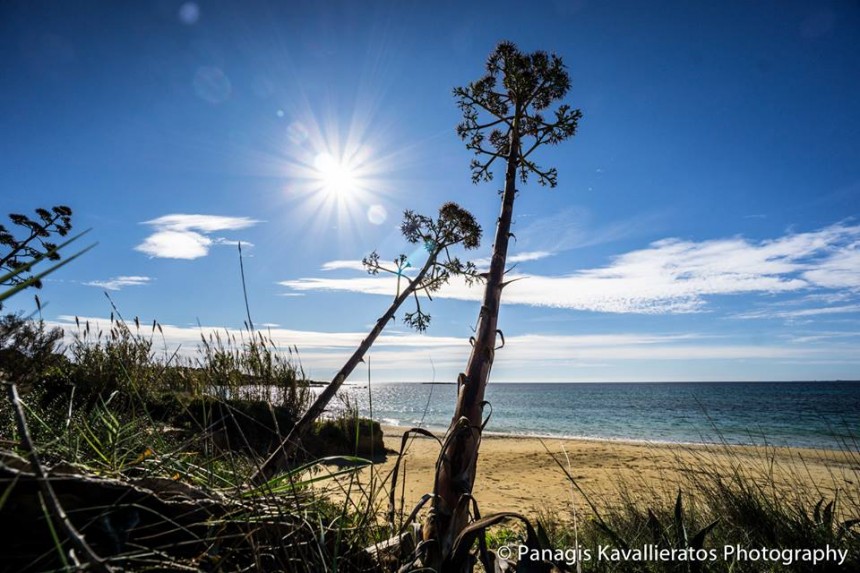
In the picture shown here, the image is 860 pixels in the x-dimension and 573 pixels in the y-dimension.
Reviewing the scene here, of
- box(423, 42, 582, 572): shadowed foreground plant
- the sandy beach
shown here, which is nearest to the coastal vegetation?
box(423, 42, 582, 572): shadowed foreground plant

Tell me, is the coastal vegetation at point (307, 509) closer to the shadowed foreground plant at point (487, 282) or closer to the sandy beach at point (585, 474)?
the shadowed foreground plant at point (487, 282)

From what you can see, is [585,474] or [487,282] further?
[585,474]

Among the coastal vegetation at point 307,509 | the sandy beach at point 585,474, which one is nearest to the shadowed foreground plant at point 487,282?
the coastal vegetation at point 307,509

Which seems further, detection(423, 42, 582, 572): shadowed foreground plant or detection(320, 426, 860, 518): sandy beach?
detection(320, 426, 860, 518): sandy beach

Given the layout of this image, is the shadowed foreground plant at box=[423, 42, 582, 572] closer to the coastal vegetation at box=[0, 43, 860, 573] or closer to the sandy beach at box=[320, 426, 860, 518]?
the coastal vegetation at box=[0, 43, 860, 573]

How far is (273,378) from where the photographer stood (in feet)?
42.0

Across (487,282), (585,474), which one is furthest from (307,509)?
(585,474)

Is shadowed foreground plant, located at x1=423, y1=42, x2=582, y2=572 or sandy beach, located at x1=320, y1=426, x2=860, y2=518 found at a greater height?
shadowed foreground plant, located at x1=423, y1=42, x2=582, y2=572

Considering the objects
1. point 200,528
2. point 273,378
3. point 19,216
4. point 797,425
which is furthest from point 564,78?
point 797,425

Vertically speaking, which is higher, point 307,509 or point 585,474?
point 307,509

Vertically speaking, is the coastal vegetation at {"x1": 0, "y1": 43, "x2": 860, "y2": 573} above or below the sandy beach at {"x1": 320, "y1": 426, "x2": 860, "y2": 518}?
above

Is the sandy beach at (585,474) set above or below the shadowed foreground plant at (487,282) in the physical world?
below

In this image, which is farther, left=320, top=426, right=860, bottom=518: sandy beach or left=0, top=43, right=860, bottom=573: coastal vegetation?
left=320, top=426, right=860, bottom=518: sandy beach

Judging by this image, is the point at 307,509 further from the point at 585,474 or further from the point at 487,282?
the point at 585,474
